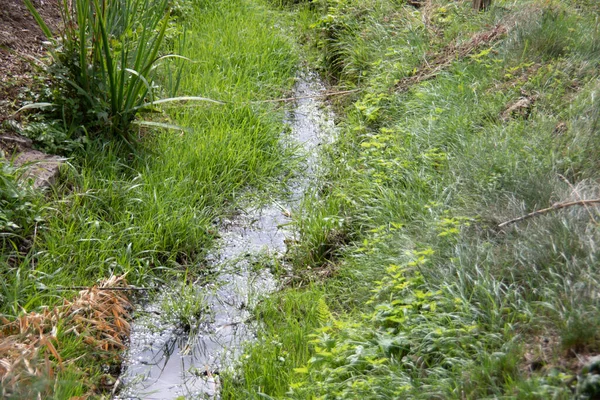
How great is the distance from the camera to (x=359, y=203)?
4.08 metres

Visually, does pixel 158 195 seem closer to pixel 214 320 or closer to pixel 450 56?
pixel 214 320

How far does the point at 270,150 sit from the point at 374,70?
1325 mm

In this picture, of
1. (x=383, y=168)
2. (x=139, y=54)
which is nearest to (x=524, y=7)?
(x=383, y=168)

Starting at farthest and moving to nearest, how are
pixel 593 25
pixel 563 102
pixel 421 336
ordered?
pixel 593 25, pixel 563 102, pixel 421 336

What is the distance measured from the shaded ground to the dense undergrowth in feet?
6.87

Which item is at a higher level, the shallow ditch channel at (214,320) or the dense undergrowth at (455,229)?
the dense undergrowth at (455,229)

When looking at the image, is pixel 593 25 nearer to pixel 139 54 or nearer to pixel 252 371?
pixel 139 54

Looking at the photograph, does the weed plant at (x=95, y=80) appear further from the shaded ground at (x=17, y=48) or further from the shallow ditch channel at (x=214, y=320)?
the shallow ditch channel at (x=214, y=320)

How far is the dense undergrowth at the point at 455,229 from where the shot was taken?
7.88 ft

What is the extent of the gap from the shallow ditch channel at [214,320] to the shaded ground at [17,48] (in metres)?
1.62

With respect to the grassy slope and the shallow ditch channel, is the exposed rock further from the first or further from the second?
the shallow ditch channel

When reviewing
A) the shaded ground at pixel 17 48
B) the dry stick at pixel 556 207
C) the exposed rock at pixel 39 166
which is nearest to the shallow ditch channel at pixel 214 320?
the exposed rock at pixel 39 166

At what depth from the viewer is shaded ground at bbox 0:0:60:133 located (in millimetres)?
4254

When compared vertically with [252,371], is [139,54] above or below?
above
